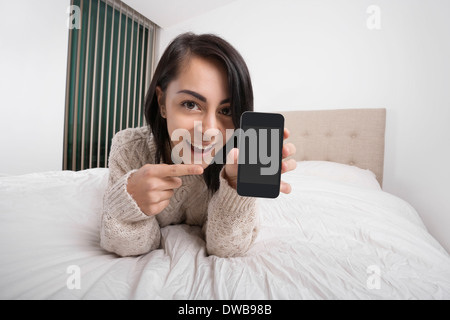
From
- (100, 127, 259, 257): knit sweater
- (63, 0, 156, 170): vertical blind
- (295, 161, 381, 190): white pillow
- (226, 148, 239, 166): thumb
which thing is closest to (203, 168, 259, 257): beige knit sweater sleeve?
(100, 127, 259, 257): knit sweater

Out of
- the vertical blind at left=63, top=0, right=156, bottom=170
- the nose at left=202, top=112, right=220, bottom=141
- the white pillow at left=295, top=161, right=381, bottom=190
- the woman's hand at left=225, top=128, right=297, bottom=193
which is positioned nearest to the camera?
the woman's hand at left=225, top=128, right=297, bottom=193

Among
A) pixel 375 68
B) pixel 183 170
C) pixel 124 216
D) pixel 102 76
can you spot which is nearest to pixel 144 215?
pixel 124 216

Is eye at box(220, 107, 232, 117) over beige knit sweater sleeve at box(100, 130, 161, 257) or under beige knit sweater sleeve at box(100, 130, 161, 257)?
over

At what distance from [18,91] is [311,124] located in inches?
90.7

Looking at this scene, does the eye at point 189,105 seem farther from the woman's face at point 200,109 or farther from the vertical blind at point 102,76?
the vertical blind at point 102,76

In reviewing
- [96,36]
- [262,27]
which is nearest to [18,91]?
[96,36]

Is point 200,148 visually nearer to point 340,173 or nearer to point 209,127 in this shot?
point 209,127

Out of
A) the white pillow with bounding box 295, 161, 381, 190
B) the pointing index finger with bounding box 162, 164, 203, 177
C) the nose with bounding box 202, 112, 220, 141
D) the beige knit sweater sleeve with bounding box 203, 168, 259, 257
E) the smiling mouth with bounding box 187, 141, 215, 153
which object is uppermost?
the nose with bounding box 202, 112, 220, 141

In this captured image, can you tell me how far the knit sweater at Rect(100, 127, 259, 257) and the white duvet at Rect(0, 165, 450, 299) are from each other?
0.12ft

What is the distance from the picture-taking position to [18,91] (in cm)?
164

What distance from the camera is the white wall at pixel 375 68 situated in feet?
4.55

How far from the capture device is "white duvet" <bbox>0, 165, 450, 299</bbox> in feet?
1.36

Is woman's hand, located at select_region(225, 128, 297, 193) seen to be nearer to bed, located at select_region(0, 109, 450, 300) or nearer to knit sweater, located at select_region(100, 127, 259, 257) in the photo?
knit sweater, located at select_region(100, 127, 259, 257)
